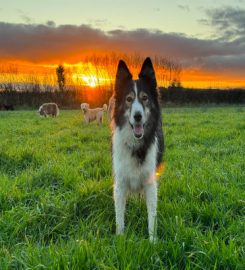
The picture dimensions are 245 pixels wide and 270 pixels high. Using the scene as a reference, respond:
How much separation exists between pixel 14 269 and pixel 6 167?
12.2ft

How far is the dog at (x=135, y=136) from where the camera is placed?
11.7 feet

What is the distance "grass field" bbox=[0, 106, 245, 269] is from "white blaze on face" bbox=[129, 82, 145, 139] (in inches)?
35.8

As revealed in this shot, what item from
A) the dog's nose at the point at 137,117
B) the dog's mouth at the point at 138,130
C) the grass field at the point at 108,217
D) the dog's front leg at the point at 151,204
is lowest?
the grass field at the point at 108,217

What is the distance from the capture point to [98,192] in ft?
14.0

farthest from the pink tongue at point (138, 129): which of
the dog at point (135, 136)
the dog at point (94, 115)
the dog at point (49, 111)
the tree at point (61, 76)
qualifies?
the tree at point (61, 76)

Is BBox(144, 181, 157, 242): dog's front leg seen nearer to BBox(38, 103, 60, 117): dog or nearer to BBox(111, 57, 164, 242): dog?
BBox(111, 57, 164, 242): dog

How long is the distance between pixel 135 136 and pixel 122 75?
2.41ft

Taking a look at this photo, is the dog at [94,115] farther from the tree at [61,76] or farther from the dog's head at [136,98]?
the tree at [61,76]

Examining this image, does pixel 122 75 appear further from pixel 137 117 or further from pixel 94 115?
pixel 94 115

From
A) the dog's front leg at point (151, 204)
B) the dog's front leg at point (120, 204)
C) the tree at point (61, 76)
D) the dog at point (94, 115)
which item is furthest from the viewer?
the tree at point (61, 76)

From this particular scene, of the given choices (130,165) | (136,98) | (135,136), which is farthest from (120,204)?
(136,98)

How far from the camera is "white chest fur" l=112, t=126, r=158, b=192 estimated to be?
3598 millimetres

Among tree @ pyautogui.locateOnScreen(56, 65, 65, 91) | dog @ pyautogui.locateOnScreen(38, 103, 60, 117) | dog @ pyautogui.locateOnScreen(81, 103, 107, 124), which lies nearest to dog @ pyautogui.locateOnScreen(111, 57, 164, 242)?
dog @ pyautogui.locateOnScreen(81, 103, 107, 124)

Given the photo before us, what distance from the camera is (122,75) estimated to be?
12.5 feet
